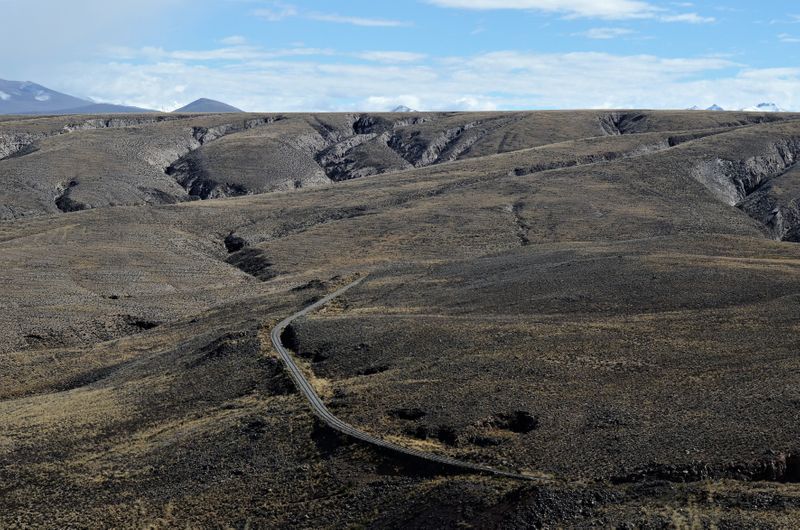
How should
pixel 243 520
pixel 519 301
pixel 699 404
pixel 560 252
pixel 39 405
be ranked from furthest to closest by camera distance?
pixel 560 252
pixel 519 301
pixel 39 405
pixel 699 404
pixel 243 520

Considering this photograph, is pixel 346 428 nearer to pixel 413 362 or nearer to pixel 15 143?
pixel 413 362

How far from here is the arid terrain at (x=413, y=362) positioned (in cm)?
3036

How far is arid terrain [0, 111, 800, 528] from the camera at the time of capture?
30359mm

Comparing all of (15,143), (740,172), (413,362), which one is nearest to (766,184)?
(740,172)

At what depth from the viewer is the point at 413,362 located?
148ft

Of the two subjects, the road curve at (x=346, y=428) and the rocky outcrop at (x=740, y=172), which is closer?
the road curve at (x=346, y=428)

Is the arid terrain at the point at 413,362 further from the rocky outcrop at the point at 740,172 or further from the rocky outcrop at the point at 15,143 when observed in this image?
the rocky outcrop at the point at 15,143

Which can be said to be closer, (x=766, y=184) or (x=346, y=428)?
(x=346, y=428)

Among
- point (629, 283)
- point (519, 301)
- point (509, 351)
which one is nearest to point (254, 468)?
point (509, 351)

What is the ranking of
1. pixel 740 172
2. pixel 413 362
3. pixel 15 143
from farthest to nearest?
pixel 15 143, pixel 740 172, pixel 413 362

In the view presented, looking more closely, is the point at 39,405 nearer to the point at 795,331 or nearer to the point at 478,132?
the point at 795,331

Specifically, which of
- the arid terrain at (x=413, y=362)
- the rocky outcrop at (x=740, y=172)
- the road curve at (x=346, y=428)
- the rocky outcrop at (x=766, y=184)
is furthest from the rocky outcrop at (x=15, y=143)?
the road curve at (x=346, y=428)

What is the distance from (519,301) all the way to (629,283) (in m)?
7.29

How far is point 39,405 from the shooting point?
48.6 m
